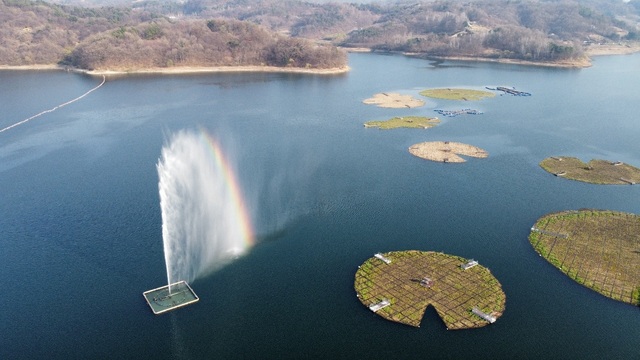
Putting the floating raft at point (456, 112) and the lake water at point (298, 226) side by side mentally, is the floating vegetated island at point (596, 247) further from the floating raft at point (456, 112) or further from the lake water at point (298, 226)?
the floating raft at point (456, 112)

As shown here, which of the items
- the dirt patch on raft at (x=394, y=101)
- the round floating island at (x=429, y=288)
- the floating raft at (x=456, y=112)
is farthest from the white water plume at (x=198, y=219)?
the dirt patch on raft at (x=394, y=101)

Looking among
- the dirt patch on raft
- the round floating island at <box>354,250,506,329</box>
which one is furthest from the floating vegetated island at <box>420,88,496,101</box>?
the round floating island at <box>354,250,506,329</box>

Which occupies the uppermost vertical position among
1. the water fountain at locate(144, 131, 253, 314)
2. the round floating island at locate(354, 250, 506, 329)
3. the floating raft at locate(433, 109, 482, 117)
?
the floating raft at locate(433, 109, 482, 117)

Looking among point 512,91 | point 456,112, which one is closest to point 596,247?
point 456,112

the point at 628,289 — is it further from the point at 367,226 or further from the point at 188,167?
the point at 188,167

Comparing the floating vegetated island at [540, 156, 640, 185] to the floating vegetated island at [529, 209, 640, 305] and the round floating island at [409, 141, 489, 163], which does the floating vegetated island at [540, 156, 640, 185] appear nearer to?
the round floating island at [409, 141, 489, 163]

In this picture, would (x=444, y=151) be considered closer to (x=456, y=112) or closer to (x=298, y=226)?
(x=456, y=112)
